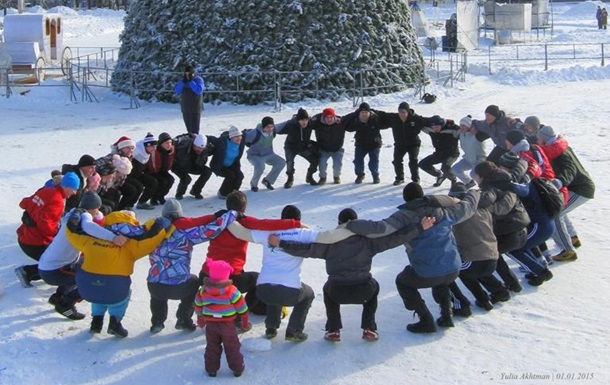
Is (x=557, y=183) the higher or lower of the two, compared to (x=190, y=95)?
lower

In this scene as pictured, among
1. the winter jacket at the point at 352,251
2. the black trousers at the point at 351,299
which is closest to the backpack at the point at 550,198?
the winter jacket at the point at 352,251

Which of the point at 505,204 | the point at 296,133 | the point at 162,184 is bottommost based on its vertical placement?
the point at 162,184

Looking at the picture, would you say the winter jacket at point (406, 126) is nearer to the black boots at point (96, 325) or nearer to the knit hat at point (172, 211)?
the knit hat at point (172, 211)

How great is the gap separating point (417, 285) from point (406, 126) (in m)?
5.41

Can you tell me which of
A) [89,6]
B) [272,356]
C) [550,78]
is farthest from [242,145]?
[89,6]

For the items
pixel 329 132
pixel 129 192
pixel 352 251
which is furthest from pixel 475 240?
pixel 329 132

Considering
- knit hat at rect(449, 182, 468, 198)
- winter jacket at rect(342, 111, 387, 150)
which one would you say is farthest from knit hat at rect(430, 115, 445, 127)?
knit hat at rect(449, 182, 468, 198)

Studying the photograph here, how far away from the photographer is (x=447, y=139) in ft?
37.7

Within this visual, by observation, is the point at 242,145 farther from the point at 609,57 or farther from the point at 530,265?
the point at 609,57

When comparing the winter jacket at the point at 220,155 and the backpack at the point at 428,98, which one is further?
the backpack at the point at 428,98

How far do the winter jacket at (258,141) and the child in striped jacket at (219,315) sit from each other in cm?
559

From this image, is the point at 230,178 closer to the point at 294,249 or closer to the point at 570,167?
the point at 570,167

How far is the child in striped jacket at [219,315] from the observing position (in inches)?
233

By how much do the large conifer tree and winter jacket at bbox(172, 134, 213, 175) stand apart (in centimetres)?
882
